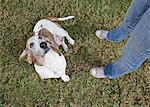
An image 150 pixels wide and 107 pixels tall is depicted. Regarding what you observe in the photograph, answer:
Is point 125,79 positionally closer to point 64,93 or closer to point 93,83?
point 93,83

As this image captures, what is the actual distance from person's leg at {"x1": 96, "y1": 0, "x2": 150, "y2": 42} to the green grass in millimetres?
148

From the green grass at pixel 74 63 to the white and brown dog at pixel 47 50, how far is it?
14cm

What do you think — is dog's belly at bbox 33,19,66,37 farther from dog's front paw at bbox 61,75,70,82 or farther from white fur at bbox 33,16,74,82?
dog's front paw at bbox 61,75,70,82

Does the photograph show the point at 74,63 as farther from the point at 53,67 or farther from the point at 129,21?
the point at 129,21

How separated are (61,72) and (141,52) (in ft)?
3.44

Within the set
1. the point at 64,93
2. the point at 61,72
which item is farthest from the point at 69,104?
the point at 61,72

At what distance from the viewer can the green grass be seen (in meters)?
3.12

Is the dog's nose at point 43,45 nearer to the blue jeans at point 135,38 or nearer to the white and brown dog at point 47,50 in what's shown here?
the white and brown dog at point 47,50

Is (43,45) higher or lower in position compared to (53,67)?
higher

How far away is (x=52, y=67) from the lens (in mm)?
2855

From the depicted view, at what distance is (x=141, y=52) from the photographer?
6.90 feet

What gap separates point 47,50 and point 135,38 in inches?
33.6

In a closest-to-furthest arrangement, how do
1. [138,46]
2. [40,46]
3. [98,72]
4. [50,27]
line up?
[138,46] < [40,46] < [50,27] < [98,72]

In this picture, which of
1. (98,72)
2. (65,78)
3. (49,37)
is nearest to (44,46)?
(49,37)
